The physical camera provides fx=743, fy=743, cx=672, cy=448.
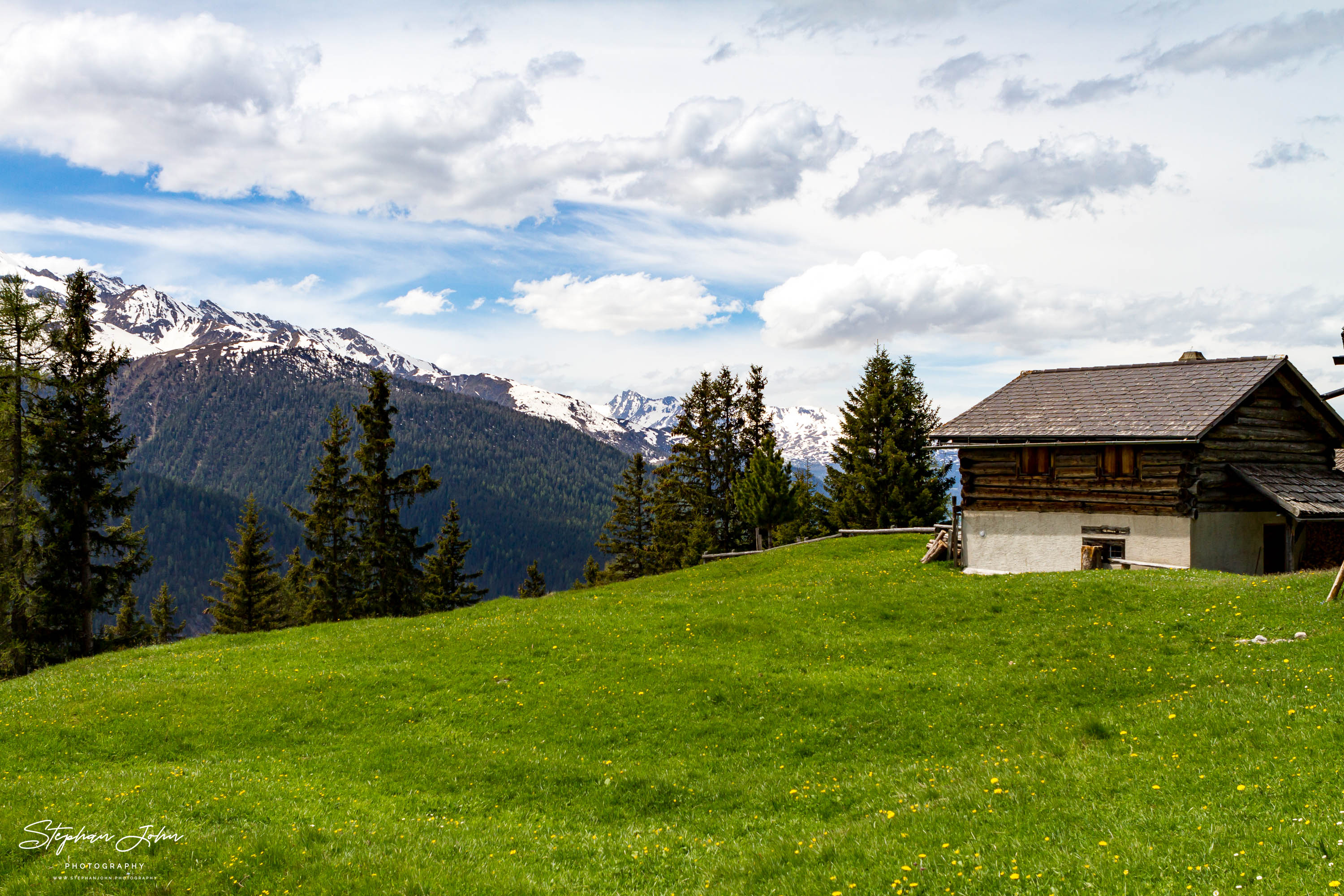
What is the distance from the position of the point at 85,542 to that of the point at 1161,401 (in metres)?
56.3

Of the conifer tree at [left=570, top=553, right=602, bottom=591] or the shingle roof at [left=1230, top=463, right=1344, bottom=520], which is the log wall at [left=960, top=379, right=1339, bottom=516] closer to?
the shingle roof at [left=1230, top=463, right=1344, bottom=520]

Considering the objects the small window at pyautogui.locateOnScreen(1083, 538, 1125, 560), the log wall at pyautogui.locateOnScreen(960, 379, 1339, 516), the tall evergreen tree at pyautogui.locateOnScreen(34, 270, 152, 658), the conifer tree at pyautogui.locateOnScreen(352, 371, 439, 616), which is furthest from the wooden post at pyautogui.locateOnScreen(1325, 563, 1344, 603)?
the tall evergreen tree at pyautogui.locateOnScreen(34, 270, 152, 658)

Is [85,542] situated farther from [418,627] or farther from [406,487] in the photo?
[418,627]

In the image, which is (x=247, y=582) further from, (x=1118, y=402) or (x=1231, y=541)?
(x=1231, y=541)

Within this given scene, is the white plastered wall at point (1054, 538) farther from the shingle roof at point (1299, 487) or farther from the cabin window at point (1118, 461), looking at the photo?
the shingle roof at point (1299, 487)

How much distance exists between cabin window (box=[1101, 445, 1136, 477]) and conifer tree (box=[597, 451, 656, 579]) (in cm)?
4798

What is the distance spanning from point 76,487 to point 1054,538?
168 ft

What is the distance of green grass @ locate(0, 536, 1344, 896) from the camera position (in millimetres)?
10320

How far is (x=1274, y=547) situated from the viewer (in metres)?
35.2

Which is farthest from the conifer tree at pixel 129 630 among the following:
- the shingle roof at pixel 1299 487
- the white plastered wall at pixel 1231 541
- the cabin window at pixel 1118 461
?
the shingle roof at pixel 1299 487

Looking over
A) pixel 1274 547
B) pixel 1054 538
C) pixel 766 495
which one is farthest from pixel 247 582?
pixel 1274 547

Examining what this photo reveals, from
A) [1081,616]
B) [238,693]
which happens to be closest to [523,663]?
[238,693]

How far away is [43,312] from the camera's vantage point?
3856 cm
